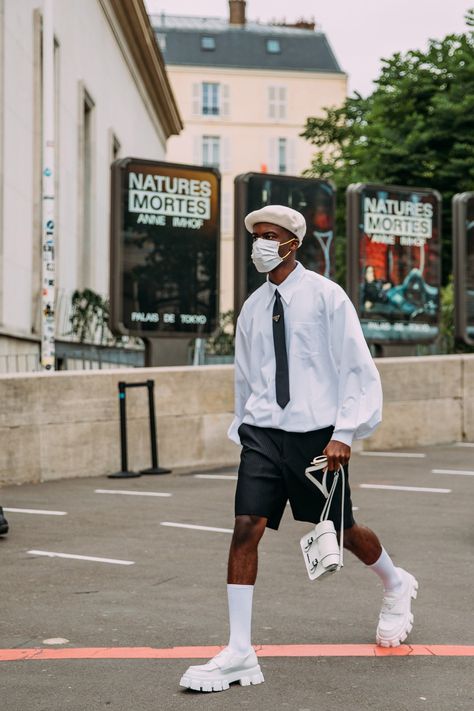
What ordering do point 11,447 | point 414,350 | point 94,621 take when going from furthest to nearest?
point 414,350 → point 11,447 → point 94,621

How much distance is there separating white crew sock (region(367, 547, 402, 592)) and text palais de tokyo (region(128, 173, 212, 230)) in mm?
10264

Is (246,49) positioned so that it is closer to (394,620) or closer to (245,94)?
(245,94)

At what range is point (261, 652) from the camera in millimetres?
5422

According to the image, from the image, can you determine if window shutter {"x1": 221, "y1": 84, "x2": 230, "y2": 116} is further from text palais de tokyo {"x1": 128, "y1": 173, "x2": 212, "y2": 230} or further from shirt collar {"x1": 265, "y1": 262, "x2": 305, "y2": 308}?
shirt collar {"x1": 265, "y1": 262, "x2": 305, "y2": 308}

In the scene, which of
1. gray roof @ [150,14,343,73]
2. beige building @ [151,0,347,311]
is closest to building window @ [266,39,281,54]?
beige building @ [151,0,347,311]

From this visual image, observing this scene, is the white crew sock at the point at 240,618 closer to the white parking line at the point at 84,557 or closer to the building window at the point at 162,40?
the white parking line at the point at 84,557

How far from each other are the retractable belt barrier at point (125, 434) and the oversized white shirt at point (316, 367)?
293 inches

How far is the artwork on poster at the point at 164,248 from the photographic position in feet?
49.9

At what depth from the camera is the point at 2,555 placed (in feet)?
26.7

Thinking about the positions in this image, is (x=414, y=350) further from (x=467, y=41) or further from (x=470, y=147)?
(x=467, y=41)

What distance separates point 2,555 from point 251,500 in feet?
11.5

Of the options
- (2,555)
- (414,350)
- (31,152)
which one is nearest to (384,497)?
(2,555)

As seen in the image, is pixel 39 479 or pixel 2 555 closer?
pixel 2 555

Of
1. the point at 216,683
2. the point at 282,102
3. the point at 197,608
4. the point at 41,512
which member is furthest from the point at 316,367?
the point at 282,102
